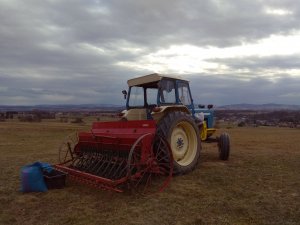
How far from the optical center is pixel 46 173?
741 centimetres

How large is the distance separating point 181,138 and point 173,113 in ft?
2.52

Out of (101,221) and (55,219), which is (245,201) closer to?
(101,221)

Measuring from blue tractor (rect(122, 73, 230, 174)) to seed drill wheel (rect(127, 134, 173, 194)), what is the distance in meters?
0.50

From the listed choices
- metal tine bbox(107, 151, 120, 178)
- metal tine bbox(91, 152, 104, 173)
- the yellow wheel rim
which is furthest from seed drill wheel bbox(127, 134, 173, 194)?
metal tine bbox(91, 152, 104, 173)

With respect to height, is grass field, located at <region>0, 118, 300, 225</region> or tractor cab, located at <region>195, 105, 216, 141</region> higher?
tractor cab, located at <region>195, 105, 216, 141</region>

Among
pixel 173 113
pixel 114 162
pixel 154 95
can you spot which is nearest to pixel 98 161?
pixel 114 162

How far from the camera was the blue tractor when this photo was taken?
8.28 metres

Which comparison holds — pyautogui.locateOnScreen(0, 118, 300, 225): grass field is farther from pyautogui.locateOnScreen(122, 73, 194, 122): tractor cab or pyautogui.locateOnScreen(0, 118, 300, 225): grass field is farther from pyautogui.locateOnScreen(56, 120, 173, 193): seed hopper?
pyautogui.locateOnScreen(122, 73, 194, 122): tractor cab

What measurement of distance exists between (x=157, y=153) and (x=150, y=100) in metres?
2.50

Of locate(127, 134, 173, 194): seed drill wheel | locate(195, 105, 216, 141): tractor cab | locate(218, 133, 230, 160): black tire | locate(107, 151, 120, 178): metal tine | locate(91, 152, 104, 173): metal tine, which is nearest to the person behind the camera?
locate(127, 134, 173, 194): seed drill wheel

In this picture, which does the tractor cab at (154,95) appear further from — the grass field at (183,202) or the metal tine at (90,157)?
the grass field at (183,202)

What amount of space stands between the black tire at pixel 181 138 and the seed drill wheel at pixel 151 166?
1.61 feet

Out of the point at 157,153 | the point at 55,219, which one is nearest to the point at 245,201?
the point at 157,153

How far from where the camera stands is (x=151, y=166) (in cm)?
700
